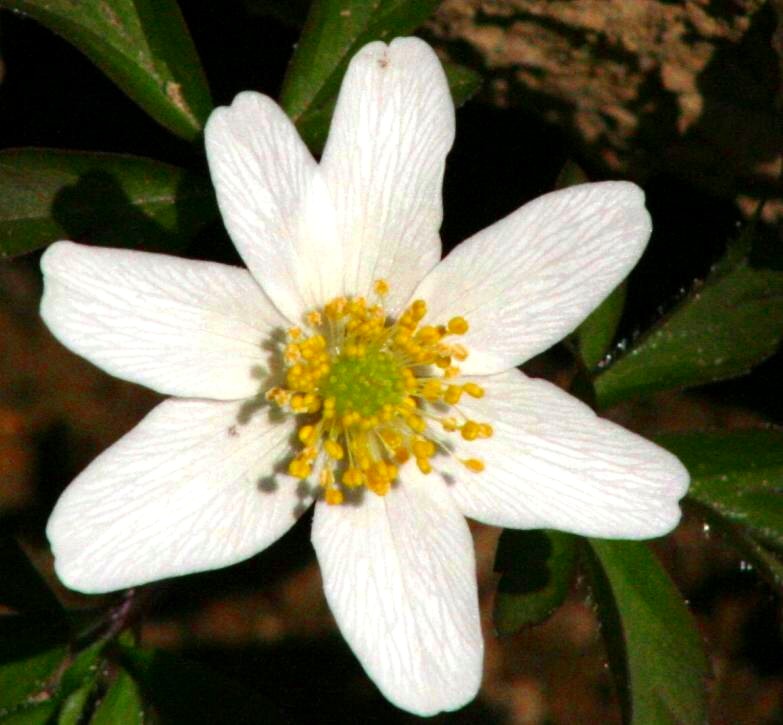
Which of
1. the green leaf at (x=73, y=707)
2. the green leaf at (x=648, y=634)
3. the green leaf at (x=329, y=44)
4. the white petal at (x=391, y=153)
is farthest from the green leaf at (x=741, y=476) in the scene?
the green leaf at (x=73, y=707)

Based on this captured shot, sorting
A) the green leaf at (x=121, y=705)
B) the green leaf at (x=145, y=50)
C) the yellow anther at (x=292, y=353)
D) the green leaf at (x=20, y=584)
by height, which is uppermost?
the green leaf at (x=145, y=50)

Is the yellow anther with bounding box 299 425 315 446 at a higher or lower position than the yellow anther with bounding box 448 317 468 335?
lower

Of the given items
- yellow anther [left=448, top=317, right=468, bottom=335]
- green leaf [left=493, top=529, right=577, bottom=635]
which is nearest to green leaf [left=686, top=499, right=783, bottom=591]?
green leaf [left=493, top=529, right=577, bottom=635]

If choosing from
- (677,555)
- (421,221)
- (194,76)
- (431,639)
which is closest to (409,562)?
(431,639)

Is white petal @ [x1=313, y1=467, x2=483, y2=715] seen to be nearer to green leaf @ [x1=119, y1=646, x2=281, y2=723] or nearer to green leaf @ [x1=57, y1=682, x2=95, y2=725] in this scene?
green leaf @ [x1=119, y1=646, x2=281, y2=723]

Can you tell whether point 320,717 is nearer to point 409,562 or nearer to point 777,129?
point 409,562

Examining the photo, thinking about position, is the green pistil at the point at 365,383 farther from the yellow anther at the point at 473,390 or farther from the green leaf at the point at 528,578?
the green leaf at the point at 528,578
